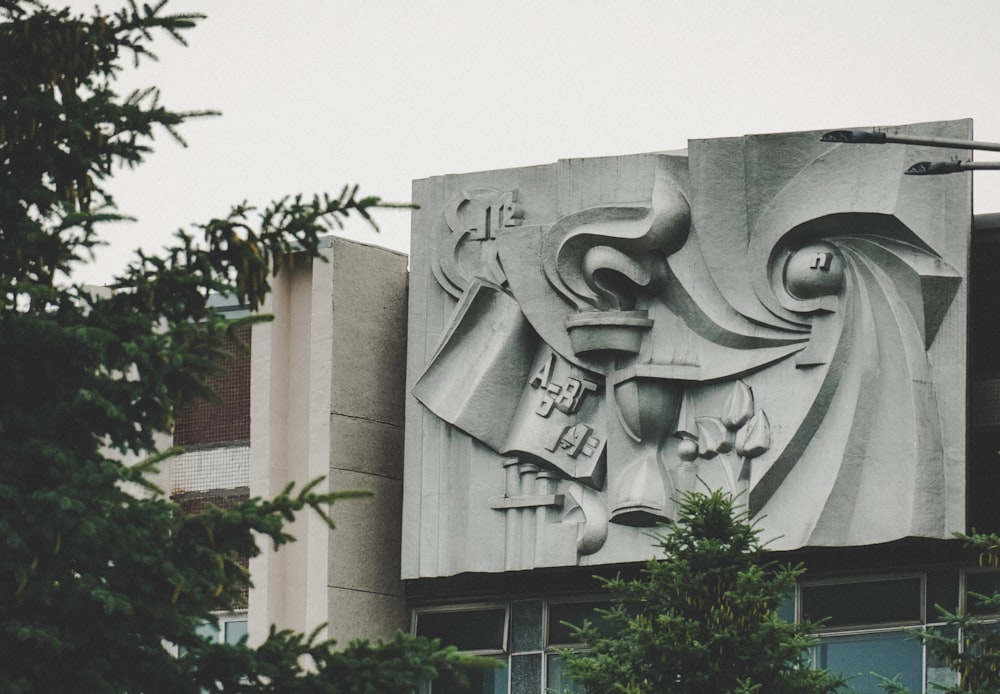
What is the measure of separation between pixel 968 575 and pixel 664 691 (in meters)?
7.85

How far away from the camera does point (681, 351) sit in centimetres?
2992

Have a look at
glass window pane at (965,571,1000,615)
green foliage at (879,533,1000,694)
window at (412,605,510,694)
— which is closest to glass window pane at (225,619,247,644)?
window at (412,605,510,694)

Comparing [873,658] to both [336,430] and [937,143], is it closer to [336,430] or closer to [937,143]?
[336,430]

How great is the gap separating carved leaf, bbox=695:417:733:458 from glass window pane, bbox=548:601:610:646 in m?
3.00

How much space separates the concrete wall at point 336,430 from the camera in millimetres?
31828

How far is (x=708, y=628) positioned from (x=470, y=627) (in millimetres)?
9814

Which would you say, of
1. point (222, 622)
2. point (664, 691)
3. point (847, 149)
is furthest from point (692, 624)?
point (222, 622)

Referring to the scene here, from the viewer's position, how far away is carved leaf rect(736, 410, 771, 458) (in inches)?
1147

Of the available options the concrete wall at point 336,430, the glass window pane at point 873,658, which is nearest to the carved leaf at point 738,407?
the glass window pane at point 873,658

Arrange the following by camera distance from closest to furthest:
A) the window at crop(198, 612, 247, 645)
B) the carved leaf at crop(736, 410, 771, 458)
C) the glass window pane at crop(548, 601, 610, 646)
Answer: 1. the carved leaf at crop(736, 410, 771, 458)
2. the glass window pane at crop(548, 601, 610, 646)
3. the window at crop(198, 612, 247, 645)

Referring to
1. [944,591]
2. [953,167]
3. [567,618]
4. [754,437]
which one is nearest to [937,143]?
[953,167]

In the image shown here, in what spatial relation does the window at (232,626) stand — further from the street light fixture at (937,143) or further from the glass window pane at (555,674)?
the street light fixture at (937,143)

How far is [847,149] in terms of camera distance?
95.5 feet

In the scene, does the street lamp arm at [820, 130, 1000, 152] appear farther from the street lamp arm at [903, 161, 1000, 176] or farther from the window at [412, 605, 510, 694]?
the window at [412, 605, 510, 694]
